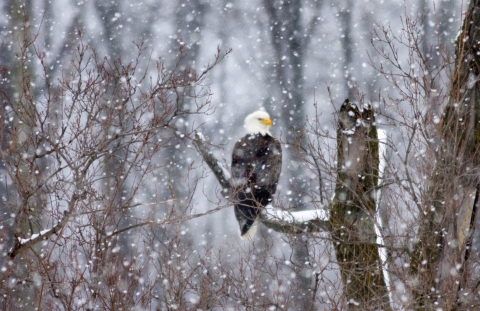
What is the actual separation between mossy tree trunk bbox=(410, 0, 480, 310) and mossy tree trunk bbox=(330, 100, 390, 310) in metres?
0.37

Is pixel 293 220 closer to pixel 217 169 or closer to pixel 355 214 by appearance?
pixel 355 214

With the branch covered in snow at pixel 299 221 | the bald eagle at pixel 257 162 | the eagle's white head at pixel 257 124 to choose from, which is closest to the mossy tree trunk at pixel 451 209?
the branch covered in snow at pixel 299 221

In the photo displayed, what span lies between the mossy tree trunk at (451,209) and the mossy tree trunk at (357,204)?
14.4 inches

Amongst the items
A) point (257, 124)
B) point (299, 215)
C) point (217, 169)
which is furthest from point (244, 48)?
point (299, 215)

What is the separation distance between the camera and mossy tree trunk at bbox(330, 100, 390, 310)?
17.1ft

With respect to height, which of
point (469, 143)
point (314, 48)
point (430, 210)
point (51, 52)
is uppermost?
point (314, 48)

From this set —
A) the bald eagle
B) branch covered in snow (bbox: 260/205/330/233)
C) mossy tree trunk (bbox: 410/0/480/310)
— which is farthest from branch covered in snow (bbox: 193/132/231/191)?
mossy tree trunk (bbox: 410/0/480/310)

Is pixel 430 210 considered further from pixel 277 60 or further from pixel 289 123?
pixel 277 60

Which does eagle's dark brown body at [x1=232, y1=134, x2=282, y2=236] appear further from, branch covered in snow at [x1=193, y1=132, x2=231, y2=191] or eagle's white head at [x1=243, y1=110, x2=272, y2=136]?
branch covered in snow at [x1=193, y1=132, x2=231, y2=191]

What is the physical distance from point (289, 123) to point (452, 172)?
366 inches

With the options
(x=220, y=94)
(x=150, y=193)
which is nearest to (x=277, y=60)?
(x=220, y=94)

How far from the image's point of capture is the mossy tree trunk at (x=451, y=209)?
4805 millimetres

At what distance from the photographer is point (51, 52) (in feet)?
45.4

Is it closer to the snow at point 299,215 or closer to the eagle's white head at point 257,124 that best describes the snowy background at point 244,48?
the eagle's white head at point 257,124
